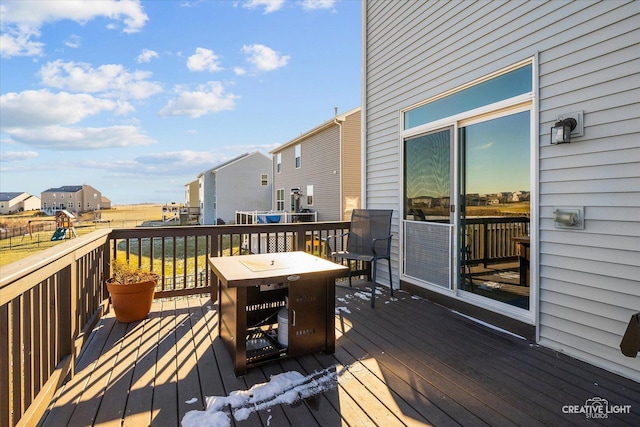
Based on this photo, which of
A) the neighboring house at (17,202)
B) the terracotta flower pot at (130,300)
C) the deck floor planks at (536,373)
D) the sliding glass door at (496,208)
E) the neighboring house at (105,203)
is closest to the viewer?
the deck floor planks at (536,373)

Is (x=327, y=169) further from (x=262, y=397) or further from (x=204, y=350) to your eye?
(x=262, y=397)

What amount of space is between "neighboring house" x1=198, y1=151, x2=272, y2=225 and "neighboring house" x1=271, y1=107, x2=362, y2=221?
17.5ft

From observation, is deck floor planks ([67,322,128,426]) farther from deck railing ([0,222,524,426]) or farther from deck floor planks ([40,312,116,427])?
deck railing ([0,222,524,426])

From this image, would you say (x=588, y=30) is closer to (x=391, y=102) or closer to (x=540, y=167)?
(x=540, y=167)

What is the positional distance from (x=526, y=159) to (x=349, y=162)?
30.0 feet

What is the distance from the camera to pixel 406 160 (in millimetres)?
4203

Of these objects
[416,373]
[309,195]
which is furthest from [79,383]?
[309,195]

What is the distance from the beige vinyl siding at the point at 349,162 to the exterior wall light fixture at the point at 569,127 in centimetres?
926

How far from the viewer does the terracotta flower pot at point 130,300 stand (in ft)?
10.2

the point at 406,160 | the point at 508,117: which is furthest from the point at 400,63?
the point at 508,117

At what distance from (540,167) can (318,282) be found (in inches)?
78.5

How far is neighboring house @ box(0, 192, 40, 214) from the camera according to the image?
4862 centimetres

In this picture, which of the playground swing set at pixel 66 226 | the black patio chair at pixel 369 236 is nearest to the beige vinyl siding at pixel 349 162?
the black patio chair at pixel 369 236

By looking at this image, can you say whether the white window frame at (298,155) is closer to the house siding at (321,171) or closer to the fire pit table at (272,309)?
the house siding at (321,171)
